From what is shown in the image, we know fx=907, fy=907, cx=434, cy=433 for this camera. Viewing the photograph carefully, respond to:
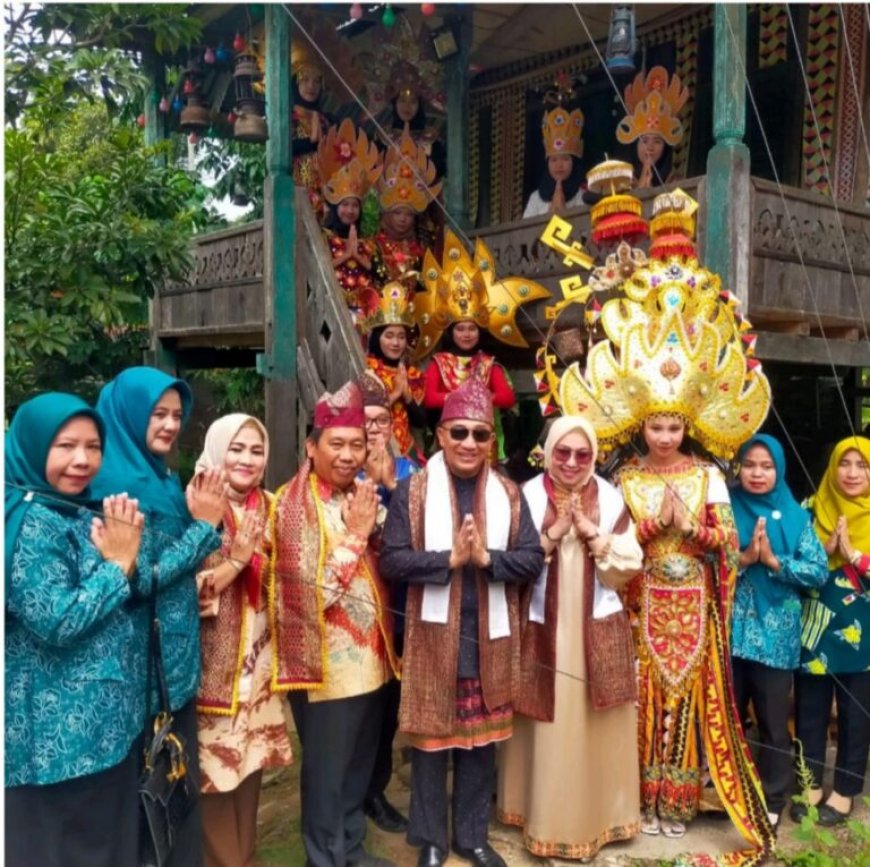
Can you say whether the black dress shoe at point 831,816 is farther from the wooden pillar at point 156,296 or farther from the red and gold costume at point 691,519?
the wooden pillar at point 156,296

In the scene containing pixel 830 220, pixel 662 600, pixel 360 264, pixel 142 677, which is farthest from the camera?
pixel 360 264

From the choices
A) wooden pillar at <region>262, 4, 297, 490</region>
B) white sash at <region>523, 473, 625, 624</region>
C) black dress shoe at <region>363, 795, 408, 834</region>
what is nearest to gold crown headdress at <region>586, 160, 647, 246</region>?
white sash at <region>523, 473, 625, 624</region>

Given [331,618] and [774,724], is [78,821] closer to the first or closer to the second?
[331,618]

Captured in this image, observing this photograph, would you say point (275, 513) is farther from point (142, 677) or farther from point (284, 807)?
point (284, 807)

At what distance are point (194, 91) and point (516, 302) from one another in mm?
3910

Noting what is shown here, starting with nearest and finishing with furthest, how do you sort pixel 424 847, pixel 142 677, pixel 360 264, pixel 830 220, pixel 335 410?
pixel 142 677
pixel 335 410
pixel 424 847
pixel 830 220
pixel 360 264

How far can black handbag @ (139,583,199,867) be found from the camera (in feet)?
8.35

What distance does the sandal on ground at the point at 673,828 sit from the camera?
3619 mm

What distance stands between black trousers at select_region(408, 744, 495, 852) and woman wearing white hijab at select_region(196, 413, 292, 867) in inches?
19.7

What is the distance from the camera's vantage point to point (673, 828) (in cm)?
362

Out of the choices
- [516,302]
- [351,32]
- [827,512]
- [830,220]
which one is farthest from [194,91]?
[827,512]

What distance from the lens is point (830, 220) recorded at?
5156mm

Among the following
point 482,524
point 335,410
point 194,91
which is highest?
point 194,91

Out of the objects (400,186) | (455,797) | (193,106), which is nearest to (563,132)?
(400,186)
